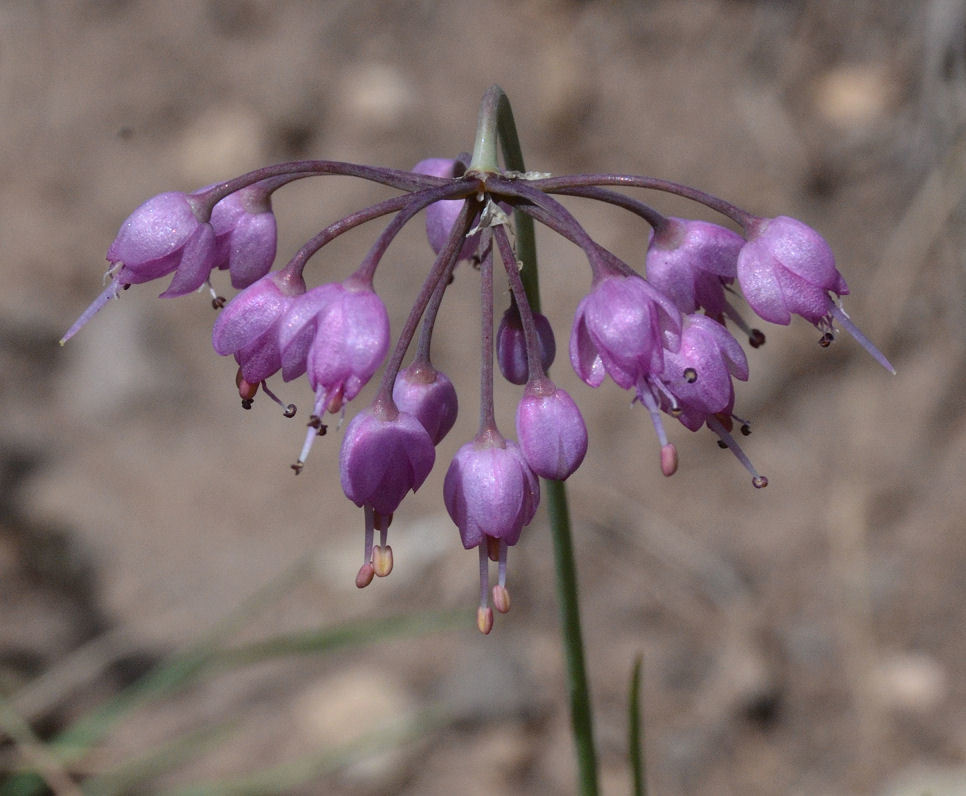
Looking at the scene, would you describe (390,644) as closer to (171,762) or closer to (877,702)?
(171,762)

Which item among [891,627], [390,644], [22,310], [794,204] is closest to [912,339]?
[794,204]

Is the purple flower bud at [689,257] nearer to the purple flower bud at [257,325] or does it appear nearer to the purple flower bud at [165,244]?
the purple flower bud at [257,325]

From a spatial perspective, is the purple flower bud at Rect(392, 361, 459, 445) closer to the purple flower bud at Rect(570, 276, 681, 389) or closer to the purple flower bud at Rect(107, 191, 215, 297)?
the purple flower bud at Rect(570, 276, 681, 389)

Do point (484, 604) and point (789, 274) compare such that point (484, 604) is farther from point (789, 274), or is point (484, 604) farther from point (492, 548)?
point (789, 274)

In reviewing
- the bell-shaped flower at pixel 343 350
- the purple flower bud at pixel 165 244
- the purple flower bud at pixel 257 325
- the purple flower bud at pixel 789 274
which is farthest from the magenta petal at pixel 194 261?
the purple flower bud at pixel 789 274

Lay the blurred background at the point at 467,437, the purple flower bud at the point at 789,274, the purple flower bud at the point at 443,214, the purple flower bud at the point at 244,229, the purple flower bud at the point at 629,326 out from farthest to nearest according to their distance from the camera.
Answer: the blurred background at the point at 467,437 < the purple flower bud at the point at 443,214 < the purple flower bud at the point at 244,229 < the purple flower bud at the point at 789,274 < the purple flower bud at the point at 629,326

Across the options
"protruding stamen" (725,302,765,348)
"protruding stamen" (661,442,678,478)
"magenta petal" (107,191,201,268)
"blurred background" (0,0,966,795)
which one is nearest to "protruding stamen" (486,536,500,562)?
"protruding stamen" (661,442,678,478)
